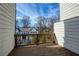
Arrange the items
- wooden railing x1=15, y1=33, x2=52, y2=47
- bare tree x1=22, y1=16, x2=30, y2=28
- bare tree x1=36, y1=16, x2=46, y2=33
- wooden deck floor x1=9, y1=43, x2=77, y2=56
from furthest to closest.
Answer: bare tree x1=36, y1=16, x2=46, y2=33 → bare tree x1=22, y1=16, x2=30, y2=28 → wooden railing x1=15, y1=33, x2=52, y2=47 → wooden deck floor x1=9, y1=43, x2=77, y2=56

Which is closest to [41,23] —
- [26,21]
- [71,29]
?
[26,21]

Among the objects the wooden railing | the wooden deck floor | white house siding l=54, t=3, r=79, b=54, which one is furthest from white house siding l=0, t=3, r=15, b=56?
the wooden railing

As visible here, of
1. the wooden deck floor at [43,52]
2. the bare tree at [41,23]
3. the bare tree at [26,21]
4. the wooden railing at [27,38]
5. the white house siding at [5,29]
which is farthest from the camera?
the bare tree at [41,23]

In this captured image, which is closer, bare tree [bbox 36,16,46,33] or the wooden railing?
the wooden railing

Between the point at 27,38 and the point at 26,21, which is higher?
the point at 26,21

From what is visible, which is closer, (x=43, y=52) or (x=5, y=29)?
(x=5, y=29)

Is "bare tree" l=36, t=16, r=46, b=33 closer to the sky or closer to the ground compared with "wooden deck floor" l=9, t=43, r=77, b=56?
closer to the sky

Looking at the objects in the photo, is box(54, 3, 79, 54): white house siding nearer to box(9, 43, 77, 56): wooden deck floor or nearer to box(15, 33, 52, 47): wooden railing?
box(9, 43, 77, 56): wooden deck floor

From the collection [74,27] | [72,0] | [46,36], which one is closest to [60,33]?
[46,36]

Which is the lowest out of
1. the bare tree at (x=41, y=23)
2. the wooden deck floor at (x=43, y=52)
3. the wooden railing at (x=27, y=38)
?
the wooden deck floor at (x=43, y=52)

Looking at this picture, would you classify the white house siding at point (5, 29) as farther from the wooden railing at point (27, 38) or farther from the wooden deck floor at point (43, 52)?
the wooden railing at point (27, 38)

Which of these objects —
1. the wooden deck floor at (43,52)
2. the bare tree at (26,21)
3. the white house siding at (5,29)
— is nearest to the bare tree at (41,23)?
the bare tree at (26,21)

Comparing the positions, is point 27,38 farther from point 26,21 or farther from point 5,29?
point 5,29

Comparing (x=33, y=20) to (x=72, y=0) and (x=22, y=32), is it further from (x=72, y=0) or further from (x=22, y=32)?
(x=72, y=0)
